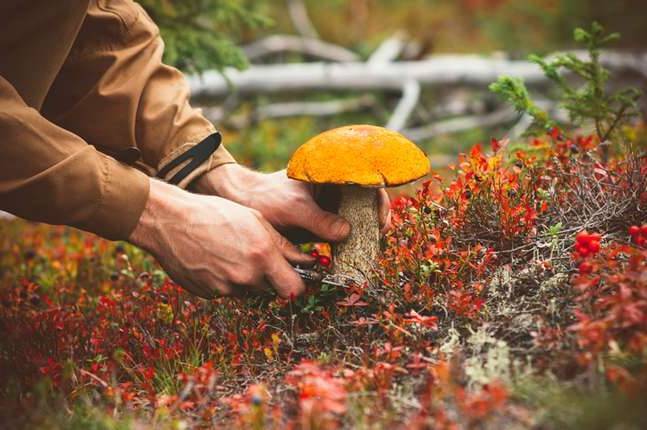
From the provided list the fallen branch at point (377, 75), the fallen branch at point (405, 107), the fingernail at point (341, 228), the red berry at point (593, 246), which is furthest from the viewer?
the fallen branch at point (377, 75)

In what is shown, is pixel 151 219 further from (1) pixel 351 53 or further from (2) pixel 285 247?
(1) pixel 351 53

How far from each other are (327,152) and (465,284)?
0.89m

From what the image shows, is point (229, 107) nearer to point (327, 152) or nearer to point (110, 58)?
point (110, 58)

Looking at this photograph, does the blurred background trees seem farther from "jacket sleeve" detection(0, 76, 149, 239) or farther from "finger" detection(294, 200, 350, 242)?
"jacket sleeve" detection(0, 76, 149, 239)

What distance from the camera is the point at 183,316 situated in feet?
10.4

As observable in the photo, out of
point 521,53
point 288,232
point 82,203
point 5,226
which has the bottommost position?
point 5,226

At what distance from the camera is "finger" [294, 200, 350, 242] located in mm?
2824

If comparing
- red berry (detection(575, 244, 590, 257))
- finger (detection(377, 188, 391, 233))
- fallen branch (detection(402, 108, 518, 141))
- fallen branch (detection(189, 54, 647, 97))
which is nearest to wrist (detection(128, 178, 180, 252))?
finger (detection(377, 188, 391, 233))

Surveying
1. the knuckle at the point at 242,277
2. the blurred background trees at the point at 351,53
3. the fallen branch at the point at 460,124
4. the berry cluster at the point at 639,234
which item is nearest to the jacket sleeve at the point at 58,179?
the knuckle at the point at 242,277

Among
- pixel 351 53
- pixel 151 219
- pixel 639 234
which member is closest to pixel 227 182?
pixel 151 219

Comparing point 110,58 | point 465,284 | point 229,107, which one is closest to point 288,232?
point 465,284

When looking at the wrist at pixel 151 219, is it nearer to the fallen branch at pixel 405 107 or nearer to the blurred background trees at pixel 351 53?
the blurred background trees at pixel 351 53

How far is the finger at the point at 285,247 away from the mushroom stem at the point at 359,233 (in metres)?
0.19

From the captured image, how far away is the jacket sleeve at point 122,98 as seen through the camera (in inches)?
128
